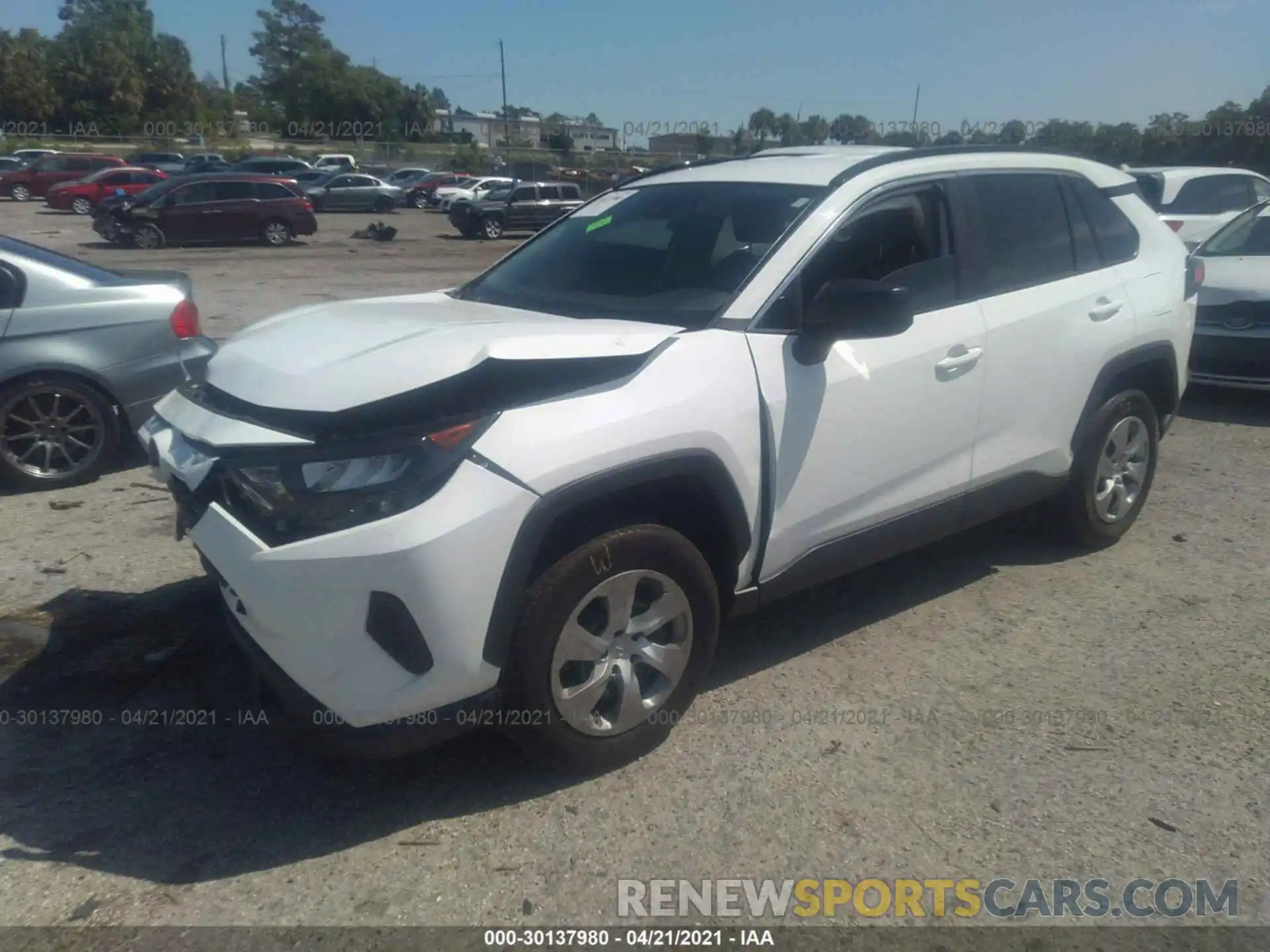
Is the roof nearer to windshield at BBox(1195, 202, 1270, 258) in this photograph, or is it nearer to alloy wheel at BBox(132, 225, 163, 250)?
windshield at BBox(1195, 202, 1270, 258)

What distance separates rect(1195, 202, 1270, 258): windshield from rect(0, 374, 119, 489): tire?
8.66 metres

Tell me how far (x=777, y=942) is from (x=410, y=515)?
1.46 meters

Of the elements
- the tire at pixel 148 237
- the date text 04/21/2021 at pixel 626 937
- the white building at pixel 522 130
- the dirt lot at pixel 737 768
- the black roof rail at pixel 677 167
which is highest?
the white building at pixel 522 130

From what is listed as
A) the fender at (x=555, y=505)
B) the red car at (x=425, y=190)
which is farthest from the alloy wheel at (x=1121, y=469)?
the red car at (x=425, y=190)

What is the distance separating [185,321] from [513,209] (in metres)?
24.3

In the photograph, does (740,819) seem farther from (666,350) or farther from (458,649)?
(666,350)

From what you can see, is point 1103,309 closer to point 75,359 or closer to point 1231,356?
point 1231,356

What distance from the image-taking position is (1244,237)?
9.17 m

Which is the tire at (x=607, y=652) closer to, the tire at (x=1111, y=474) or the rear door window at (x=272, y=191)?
the tire at (x=1111, y=474)

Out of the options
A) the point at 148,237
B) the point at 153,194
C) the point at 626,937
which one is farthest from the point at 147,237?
the point at 626,937

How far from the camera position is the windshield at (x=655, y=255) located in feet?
12.4

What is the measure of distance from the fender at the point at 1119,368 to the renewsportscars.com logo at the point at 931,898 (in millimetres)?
2359

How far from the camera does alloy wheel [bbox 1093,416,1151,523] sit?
511cm

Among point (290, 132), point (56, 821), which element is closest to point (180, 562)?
point (56, 821)
